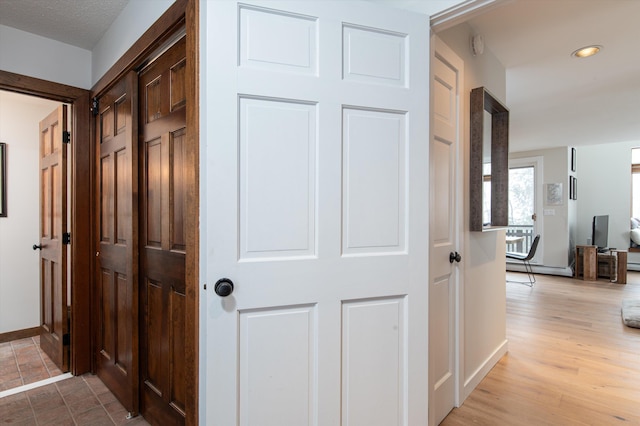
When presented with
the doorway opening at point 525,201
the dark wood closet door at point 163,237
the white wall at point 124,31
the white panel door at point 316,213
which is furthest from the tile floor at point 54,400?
the doorway opening at point 525,201

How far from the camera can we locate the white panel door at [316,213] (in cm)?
119

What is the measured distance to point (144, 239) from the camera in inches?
76.0

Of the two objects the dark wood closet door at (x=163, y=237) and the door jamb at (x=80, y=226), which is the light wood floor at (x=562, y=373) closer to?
the dark wood closet door at (x=163, y=237)

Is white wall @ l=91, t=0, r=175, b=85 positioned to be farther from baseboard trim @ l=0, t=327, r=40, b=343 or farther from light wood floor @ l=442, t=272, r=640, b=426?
light wood floor @ l=442, t=272, r=640, b=426

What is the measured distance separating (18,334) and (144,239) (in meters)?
2.46

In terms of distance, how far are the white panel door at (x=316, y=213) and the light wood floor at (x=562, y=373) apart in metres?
1.00

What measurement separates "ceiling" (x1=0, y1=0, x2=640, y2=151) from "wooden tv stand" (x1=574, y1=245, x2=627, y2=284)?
2679mm

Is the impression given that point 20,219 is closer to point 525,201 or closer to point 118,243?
point 118,243

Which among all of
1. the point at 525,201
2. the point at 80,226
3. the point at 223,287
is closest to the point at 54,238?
the point at 80,226

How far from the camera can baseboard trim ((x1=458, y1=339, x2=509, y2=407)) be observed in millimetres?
2112

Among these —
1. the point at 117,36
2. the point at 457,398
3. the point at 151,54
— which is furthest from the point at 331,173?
the point at 117,36

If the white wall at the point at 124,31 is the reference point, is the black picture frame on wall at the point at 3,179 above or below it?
below

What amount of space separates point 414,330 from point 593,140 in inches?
260

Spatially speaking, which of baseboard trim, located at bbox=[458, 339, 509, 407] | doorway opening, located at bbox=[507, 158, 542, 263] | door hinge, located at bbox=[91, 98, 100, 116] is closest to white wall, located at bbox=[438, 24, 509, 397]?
baseboard trim, located at bbox=[458, 339, 509, 407]
